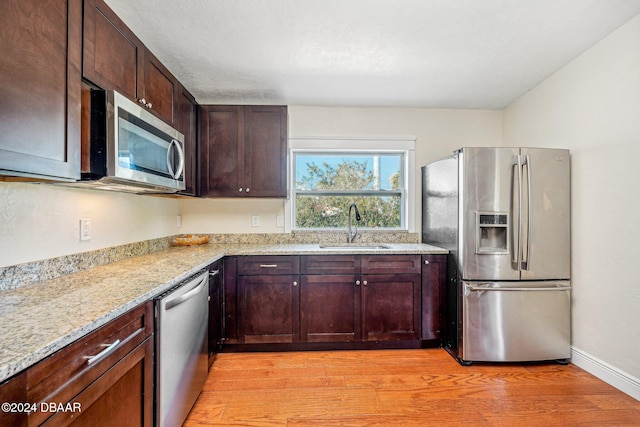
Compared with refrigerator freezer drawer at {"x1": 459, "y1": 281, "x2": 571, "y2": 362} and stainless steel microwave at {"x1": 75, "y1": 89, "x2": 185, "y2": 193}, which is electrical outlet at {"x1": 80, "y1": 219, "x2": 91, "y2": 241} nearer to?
stainless steel microwave at {"x1": 75, "y1": 89, "x2": 185, "y2": 193}

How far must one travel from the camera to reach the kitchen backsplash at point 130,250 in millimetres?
1373

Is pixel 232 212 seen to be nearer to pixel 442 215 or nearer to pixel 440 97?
pixel 442 215

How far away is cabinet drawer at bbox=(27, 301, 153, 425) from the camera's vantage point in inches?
29.8

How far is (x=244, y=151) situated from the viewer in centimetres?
278

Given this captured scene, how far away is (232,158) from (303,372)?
1.92m

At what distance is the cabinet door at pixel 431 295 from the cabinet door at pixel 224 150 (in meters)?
1.82

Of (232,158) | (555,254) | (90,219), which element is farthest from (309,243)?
(555,254)

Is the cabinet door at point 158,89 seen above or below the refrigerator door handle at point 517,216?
above


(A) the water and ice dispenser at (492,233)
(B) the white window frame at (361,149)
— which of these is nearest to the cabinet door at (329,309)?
(B) the white window frame at (361,149)

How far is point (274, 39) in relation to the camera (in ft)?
6.51

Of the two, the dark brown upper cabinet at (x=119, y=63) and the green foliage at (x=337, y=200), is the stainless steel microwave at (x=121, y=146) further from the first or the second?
the green foliage at (x=337, y=200)

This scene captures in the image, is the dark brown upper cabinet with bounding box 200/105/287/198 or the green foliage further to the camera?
the green foliage

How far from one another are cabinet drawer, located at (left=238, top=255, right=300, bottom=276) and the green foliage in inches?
29.4

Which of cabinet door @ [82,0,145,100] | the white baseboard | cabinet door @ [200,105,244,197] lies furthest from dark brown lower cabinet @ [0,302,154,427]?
the white baseboard
